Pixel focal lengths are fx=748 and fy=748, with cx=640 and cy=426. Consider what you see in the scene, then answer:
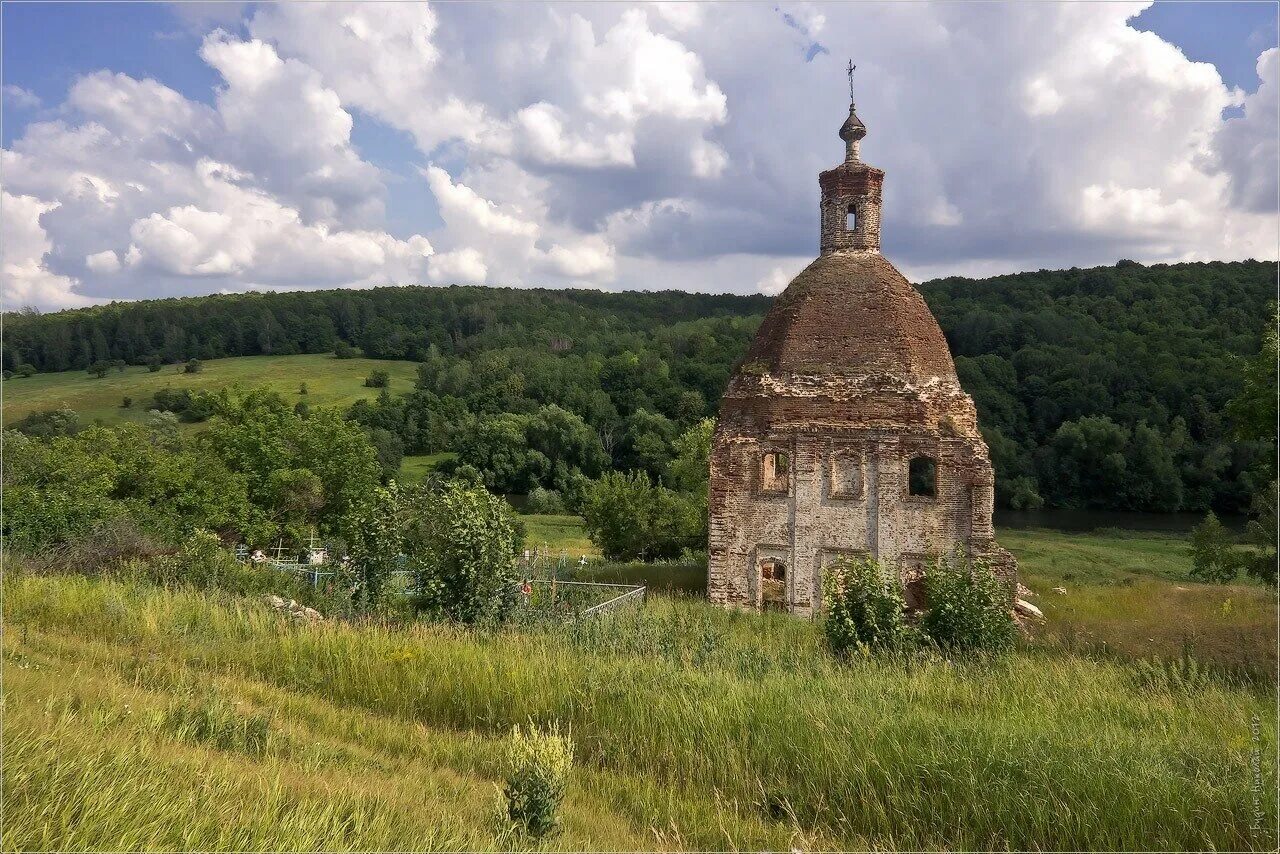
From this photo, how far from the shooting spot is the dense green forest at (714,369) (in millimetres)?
54875

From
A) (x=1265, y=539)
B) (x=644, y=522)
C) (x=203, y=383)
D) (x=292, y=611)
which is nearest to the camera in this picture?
(x=292, y=611)

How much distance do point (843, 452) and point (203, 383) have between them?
258ft

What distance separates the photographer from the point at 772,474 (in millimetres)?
19328

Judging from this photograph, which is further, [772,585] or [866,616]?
[772,585]

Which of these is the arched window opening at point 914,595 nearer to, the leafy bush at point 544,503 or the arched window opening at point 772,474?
the arched window opening at point 772,474

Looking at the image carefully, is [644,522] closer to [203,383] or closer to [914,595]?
[914,595]

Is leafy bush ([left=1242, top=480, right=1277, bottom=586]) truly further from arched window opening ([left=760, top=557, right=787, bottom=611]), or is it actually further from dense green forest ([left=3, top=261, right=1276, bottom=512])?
dense green forest ([left=3, top=261, right=1276, bottom=512])

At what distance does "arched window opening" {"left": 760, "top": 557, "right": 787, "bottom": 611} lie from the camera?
58.1ft

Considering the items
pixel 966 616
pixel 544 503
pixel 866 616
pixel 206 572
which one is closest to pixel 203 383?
pixel 544 503

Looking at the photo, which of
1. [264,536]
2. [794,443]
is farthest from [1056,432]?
[264,536]

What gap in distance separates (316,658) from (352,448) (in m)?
25.7

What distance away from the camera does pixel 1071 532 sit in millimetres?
48750

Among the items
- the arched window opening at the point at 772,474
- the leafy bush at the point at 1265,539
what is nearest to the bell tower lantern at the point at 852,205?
the arched window opening at the point at 772,474

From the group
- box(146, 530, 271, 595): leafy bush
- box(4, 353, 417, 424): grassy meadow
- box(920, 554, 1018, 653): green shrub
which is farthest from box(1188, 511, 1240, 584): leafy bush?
box(4, 353, 417, 424): grassy meadow
